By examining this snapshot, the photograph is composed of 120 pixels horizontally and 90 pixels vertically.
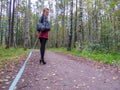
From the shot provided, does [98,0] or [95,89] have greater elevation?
[98,0]

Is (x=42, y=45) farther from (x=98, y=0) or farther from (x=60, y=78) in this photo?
(x=98, y=0)

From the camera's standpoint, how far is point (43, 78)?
5367mm

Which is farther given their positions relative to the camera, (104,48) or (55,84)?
(104,48)

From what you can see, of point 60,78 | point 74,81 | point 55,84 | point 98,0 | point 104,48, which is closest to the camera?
point 55,84

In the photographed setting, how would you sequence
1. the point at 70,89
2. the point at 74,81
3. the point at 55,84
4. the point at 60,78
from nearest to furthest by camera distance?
the point at 70,89 → the point at 55,84 → the point at 74,81 → the point at 60,78

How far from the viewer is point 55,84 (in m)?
4.78

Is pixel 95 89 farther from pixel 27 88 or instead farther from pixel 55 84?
pixel 27 88

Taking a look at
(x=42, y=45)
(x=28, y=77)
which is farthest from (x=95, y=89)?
(x=42, y=45)

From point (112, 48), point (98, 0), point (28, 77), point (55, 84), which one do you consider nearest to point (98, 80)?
point (55, 84)

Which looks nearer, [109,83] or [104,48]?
[109,83]

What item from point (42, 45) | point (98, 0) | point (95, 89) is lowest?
point (95, 89)

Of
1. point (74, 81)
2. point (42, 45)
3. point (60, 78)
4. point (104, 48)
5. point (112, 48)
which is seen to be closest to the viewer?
point (74, 81)

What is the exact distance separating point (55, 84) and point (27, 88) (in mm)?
684

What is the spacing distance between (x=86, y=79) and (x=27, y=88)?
1.64m
